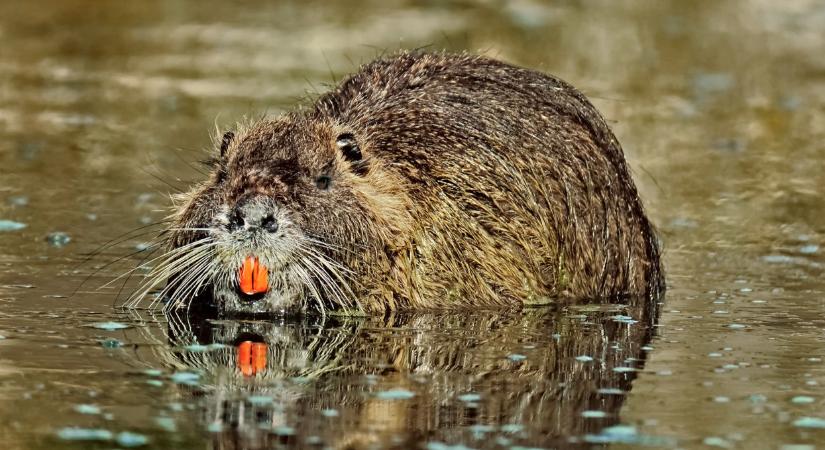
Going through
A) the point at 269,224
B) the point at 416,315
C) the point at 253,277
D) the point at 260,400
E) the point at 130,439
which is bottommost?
the point at 130,439

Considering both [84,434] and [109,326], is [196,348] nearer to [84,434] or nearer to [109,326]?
[109,326]

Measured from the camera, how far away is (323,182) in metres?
7.18

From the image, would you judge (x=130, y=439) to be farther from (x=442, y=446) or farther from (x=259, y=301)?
(x=259, y=301)

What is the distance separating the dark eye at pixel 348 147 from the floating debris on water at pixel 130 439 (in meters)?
2.32

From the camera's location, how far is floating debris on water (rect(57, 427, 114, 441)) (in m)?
5.16

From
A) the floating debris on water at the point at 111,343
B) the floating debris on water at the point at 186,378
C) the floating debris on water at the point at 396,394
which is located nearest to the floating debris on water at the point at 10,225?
the floating debris on water at the point at 111,343

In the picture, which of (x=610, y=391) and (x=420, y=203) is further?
(x=420, y=203)

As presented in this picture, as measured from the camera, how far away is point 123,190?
10.4m

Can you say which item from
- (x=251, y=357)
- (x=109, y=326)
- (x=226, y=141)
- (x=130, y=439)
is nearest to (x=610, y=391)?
(x=251, y=357)

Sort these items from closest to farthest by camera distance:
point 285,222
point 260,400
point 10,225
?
point 260,400
point 285,222
point 10,225

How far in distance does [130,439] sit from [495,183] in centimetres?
285

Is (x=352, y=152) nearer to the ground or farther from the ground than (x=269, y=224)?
farther from the ground

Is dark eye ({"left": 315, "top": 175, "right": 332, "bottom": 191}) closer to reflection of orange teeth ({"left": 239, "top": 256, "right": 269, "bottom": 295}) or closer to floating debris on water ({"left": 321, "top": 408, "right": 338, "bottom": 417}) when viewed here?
reflection of orange teeth ({"left": 239, "top": 256, "right": 269, "bottom": 295})

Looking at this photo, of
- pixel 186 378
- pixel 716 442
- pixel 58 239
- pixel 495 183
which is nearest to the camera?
pixel 716 442
